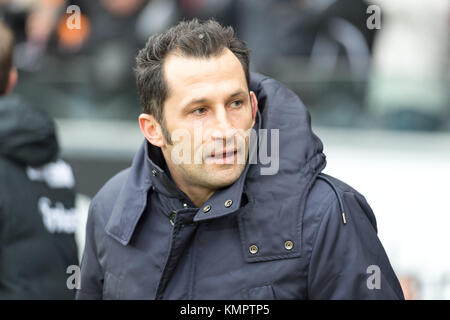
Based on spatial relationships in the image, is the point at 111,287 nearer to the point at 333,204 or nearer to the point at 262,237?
the point at 262,237

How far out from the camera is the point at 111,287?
256 centimetres

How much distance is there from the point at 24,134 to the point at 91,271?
2.86 ft

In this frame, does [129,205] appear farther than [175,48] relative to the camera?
Yes

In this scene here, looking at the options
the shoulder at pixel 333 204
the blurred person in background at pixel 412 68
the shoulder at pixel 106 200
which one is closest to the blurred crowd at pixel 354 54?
the blurred person in background at pixel 412 68

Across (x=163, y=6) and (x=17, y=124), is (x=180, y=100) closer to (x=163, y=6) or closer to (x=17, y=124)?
(x=17, y=124)

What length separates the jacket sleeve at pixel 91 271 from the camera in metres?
2.70

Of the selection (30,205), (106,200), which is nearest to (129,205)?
(106,200)

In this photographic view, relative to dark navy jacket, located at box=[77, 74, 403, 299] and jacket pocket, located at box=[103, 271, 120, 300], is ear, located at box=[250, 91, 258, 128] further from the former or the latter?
jacket pocket, located at box=[103, 271, 120, 300]

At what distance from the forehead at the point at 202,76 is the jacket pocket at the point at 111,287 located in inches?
25.9

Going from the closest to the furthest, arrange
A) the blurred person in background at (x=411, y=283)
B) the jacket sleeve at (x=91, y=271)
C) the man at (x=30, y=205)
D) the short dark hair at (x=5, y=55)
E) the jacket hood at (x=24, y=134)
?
the jacket sleeve at (x=91, y=271) < the man at (x=30, y=205) < the jacket hood at (x=24, y=134) < the short dark hair at (x=5, y=55) < the blurred person in background at (x=411, y=283)

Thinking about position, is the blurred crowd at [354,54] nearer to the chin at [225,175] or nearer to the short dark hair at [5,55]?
the short dark hair at [5,55]

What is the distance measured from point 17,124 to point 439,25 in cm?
356

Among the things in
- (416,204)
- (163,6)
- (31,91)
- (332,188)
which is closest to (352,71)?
(416,204)

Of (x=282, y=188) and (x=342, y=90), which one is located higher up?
(x=342, y=90)
